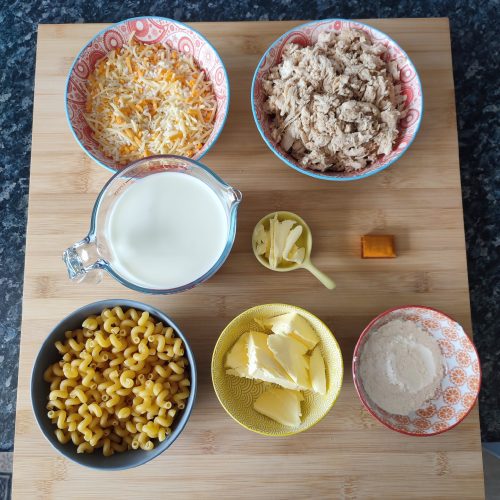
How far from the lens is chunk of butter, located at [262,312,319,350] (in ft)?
3.91

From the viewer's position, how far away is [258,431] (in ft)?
3.87

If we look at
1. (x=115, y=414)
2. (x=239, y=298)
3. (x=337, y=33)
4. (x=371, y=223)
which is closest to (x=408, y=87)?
(x=337, y=33)

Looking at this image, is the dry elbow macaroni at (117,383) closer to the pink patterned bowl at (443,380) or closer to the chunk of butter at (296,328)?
the chunk of butter at (296,328)

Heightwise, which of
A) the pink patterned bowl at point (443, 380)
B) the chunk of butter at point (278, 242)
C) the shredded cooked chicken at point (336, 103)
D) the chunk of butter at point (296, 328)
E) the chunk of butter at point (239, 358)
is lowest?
the pink patterned bowl at point (443, 380)

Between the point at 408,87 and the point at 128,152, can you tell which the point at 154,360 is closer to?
the point at 128,152

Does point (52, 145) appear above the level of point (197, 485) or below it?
above

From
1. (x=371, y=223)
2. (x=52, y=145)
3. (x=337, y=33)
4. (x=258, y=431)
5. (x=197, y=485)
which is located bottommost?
(x=197, y=485)

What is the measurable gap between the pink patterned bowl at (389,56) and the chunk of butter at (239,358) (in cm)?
44

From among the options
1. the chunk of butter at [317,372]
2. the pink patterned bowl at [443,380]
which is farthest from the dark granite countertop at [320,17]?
the chunk of butter at [317,372]

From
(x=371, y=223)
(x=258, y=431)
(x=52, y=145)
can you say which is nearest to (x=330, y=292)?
(x=371, y=223)

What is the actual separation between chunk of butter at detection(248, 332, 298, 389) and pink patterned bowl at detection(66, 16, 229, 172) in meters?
0.47

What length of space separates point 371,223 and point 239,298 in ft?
1.30

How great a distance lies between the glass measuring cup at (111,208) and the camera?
1.15 metres

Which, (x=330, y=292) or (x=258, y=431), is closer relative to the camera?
(x=258, y=431)
